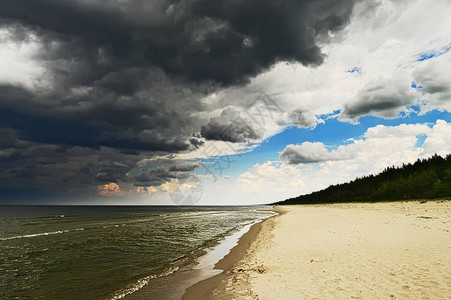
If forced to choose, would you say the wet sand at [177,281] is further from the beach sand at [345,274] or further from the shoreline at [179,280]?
the beach sand at [345,274]

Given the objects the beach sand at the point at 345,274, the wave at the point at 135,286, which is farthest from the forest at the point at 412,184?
the wave at the point at 135,286

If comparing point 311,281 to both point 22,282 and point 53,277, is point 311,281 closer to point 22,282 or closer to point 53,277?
point 53,277

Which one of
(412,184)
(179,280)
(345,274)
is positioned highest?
(412,184)

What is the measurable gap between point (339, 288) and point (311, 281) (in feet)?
3.93

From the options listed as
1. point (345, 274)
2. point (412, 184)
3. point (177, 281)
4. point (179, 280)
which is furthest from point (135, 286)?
point (412, 184)

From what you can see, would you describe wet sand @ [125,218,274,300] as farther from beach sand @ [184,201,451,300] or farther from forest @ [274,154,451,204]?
forest @ [274,154,451,204]

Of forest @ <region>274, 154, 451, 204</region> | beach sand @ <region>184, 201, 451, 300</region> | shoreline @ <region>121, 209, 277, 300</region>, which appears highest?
forest @ <region>274, 154, 451, 204</region>

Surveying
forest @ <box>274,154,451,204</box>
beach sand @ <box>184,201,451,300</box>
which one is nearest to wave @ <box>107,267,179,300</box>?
beach sand @ <box>184,201,451,300</box>

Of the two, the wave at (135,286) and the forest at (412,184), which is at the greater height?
the forest at (412,184)

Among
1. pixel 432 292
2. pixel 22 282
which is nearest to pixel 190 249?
pixel 22 282

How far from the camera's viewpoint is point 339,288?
7.96 m

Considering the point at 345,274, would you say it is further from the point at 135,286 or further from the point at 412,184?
the point at 412,184

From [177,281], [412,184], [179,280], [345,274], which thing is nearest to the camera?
[345,274]

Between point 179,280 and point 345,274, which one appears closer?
point 345,274
